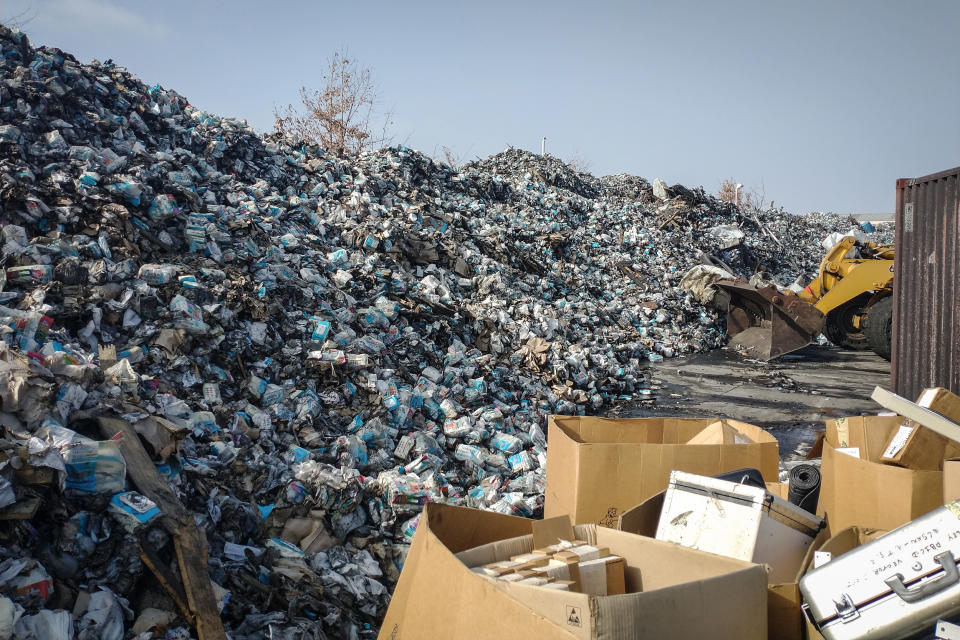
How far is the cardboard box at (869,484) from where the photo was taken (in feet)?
7.36

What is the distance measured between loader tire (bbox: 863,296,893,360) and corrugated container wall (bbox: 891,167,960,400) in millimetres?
3325

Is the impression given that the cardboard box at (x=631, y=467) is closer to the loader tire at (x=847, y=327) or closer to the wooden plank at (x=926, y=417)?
the wooden plank at (x=926, y=417)

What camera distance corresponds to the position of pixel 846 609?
62.8 inches

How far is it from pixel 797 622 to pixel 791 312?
7.38 meters

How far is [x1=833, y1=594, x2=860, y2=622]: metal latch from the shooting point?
158 cm

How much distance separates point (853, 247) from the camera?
8.52 metres

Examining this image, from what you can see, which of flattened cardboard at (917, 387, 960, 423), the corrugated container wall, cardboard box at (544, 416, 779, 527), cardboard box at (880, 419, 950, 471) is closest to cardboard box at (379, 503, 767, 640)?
→ cardboard box at (544, 416, 779, 527)

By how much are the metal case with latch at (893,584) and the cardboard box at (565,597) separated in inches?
9.3

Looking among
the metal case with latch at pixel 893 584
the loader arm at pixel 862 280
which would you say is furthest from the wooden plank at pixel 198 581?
the loader arm at pixel 862 280

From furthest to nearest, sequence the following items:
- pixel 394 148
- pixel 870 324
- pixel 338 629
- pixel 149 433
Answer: pixel 394 148 < pixel 870 324 < pixel 149 433 < pixel 338 629

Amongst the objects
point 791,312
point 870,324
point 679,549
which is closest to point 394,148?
point 791,312

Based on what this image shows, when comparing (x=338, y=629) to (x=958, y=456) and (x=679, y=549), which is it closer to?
(x=679, y=549)

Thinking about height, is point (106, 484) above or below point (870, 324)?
below

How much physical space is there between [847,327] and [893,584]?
332 inches
